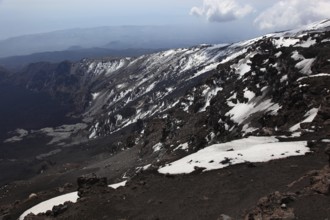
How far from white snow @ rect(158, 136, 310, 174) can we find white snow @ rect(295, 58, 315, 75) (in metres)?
39.3

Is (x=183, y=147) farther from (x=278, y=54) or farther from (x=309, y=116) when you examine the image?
(x=309, y=116)

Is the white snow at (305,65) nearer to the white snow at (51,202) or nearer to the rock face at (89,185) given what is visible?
the white snow at (51,202)

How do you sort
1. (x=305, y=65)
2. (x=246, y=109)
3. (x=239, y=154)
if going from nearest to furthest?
1. (x=239, y=154)
2. (x=305, y=65)
3. (x=246, y=109)

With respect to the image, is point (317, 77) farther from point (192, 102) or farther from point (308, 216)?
point (192, 102)

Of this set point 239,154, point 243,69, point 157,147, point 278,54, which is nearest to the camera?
point 239,154

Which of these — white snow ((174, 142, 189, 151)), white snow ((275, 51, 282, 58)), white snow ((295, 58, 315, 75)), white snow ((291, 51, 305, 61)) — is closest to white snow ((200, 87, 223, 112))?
white snow ((275, 51, 282, 58))

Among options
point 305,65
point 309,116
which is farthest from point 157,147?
point 309,116

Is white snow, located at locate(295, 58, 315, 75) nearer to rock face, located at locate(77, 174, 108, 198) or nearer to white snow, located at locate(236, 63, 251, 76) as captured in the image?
white snow, located at locate(236, 63, 251, 76)

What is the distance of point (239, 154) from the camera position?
4209cm

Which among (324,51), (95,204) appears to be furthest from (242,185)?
(324,51)

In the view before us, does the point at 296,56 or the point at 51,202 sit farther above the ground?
the point at 296,56

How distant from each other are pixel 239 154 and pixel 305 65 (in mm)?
48235

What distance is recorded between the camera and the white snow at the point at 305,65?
3242 inches

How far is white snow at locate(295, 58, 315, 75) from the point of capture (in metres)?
82.3
